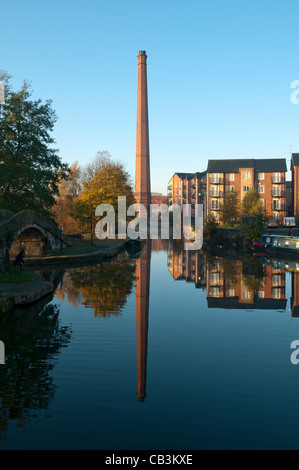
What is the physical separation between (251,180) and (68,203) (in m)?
31.0

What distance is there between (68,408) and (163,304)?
33.2 ft

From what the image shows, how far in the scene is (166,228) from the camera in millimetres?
85938

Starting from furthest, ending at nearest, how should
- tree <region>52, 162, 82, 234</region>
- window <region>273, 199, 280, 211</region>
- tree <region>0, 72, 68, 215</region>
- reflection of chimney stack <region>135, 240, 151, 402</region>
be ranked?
window <region>273, 199, 280, 211</region>
tree <region>52, 162, 82, 234</region>
tree <region>0, 72, 68, 215</region>
reflection of chimney stack <region>135, 240, 151, 402</region>

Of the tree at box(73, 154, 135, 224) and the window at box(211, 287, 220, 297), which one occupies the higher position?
the tree at box(73, 154, 135, 224)

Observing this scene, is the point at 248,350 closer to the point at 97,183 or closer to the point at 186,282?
the point at 186,282

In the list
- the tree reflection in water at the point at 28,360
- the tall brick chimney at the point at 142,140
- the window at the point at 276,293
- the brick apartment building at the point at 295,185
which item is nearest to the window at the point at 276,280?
the window at the point at 276,293

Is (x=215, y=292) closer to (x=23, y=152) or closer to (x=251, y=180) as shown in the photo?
(x=23, y=152)

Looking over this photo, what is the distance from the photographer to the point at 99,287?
20734 mm

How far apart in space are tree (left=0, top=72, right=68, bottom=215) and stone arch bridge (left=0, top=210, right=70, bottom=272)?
2524mm

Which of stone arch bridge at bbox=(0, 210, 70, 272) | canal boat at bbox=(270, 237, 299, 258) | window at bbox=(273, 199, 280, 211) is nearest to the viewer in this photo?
stone arch bridge at bbox=(0, 210, 70, 272)

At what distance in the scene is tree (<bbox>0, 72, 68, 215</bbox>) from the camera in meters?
30.0

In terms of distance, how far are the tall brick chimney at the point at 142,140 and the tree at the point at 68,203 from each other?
407 inches

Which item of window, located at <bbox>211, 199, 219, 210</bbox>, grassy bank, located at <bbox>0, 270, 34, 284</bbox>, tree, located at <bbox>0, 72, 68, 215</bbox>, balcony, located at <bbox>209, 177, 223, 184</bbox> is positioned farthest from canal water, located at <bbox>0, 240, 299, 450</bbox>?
window, located at <bbox>211, 199, 219, 210</bbox>

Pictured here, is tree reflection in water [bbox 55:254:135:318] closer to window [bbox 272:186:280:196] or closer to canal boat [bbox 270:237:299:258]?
canal boat [bbox 270:237:299:258]
